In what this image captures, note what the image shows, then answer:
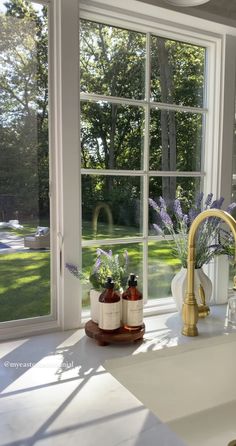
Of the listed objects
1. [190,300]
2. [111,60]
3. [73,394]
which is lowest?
[73,394]

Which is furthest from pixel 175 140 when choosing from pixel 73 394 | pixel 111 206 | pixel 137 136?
pixel 73 394

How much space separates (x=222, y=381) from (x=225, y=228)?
604 millimetres

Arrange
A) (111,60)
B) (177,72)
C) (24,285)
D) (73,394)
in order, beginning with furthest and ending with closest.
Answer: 1. (177,72)
2. (111,60)
3. (24,285)
4. (73,394)

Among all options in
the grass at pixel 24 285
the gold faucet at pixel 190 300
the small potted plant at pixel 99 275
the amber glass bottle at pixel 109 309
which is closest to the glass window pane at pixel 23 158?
the grass at pixel 24 285

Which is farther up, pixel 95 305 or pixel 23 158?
pixel 23 158

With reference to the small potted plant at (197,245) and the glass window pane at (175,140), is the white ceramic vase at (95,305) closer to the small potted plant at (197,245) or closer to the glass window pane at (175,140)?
the small potted plant at (197,245)

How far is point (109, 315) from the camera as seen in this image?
3.90 ft

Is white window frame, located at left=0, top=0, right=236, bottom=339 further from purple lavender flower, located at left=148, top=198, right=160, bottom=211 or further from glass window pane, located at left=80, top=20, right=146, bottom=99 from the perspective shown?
purple lavender flower, located at left=148, top=198, right=160, bottom=211

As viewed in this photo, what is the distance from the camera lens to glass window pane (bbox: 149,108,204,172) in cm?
151

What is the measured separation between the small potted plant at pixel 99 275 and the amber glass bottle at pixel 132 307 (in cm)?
5

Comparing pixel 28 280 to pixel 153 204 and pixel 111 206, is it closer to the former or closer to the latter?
pixel 111 206

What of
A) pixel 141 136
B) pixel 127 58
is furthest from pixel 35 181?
pixel 127 58

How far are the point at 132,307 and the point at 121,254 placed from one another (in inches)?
11.3

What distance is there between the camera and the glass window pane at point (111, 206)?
1398 mm
